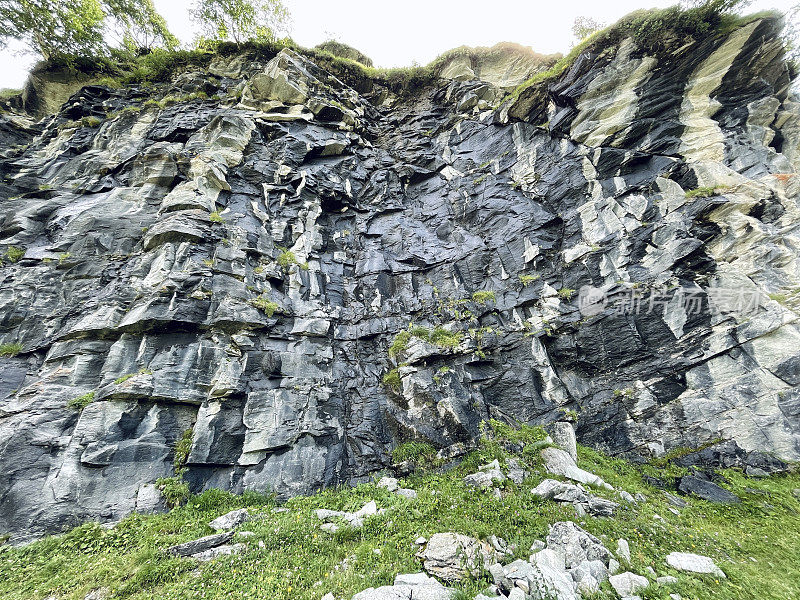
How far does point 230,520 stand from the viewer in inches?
304

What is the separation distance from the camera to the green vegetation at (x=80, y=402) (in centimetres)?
891

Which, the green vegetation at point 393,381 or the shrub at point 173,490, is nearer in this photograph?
the shrub at point 173,490

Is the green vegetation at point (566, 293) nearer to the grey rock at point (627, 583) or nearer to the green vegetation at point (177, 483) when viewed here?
the grey rock at point (627, 583)

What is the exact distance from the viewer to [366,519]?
7.48 metres

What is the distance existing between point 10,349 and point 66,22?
22.5 m

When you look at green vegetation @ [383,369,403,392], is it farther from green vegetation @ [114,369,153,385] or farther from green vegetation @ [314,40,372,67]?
green vegetation @ [314,40,372,67]

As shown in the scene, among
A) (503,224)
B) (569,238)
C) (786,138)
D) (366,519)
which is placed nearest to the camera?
(366,519)

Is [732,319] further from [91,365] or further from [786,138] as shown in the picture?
[91,365]

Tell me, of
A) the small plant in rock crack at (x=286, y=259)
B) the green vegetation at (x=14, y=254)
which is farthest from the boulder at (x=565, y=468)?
the green vegetation at (x=14, y=254)

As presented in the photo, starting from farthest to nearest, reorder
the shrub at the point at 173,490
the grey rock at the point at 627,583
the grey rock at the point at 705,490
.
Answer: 1. the shrub at the point at 173,490
2. the grey rock at the point at 705,490
3. the grey rock at the point at 627,583

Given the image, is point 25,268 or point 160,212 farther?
point 160,212

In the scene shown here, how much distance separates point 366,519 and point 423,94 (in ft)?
87.3

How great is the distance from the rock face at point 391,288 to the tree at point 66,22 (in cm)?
649

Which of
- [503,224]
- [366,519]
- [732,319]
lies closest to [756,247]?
[732,319]
